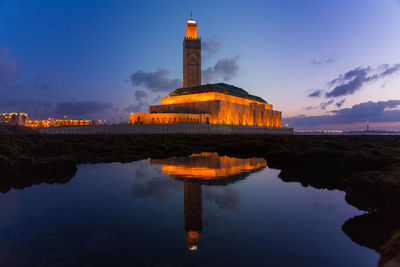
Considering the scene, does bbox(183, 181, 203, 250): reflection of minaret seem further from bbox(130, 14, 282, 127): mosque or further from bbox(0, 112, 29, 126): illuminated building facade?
bbox(0, 112, 29, 126): illuminated building facade

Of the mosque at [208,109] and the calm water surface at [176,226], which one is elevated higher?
the mosque at [208,109]

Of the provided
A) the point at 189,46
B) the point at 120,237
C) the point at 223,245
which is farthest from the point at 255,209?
the point at 189,46

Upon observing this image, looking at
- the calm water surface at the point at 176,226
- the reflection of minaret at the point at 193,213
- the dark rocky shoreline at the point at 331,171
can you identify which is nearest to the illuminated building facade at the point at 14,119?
the dark rocky shoreline at the point at 331,171

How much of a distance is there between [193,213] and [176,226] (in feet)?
2.13

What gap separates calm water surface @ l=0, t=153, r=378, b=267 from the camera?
2.75m

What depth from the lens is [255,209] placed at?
445 cm

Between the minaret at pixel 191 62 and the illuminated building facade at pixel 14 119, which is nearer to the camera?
the minaret at pixel 191 62

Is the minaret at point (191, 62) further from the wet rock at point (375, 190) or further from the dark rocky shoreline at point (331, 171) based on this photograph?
the wet rock at point (375, 190)

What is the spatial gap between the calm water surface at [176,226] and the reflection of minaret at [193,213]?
0.01 m

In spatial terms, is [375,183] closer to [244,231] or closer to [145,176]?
[244,231]

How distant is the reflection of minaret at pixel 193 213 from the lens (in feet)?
10.7

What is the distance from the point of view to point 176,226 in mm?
3621

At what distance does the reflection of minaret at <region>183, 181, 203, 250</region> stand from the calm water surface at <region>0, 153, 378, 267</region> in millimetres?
14

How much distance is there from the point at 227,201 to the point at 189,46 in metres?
84.2
